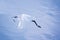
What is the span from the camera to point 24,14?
2.44 metres

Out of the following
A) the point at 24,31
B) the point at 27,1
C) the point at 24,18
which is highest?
the point at 27,1

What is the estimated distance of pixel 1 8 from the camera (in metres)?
2.55

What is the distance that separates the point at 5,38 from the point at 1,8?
82 centimetres

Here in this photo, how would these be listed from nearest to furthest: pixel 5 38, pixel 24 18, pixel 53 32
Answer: pixel 24 18
pixel 53 32
pixel 5 38

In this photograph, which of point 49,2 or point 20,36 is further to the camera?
point 20,36

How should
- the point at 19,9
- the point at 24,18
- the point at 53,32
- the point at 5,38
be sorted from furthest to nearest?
the point at 5,38 < the point at 53,32 < the point at 24,18 < the point at 19,9

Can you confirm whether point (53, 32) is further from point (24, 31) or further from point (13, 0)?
point (13, 0)

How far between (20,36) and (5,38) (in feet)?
1.38

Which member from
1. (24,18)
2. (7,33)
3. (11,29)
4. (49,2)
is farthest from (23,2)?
(7,33)

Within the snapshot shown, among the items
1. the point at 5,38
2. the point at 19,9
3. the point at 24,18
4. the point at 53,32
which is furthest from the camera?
the point at 5,38

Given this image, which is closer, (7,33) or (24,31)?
(24,31)

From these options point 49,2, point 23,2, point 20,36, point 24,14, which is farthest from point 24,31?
point 49,2

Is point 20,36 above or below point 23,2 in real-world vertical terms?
below

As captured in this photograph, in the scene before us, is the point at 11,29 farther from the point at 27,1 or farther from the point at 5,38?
the point at 27,1
